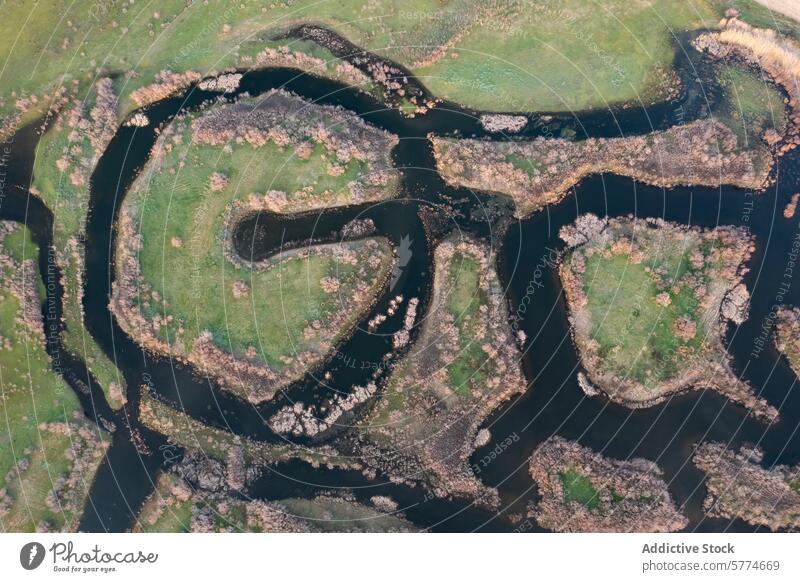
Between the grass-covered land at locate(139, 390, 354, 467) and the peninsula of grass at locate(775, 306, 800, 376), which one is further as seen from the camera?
the peninsula of grass at locate(775, 306, 800, 376)

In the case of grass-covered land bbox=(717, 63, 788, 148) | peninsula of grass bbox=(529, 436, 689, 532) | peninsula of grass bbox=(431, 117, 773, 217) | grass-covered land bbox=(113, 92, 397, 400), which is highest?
grass-covered land bbox=(717, 63, 788, 148)

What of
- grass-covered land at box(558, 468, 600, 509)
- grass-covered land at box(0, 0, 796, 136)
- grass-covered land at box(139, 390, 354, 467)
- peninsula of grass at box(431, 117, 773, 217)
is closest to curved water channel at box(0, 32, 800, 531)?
grass-covered land at box(139, 390, 354, 467)

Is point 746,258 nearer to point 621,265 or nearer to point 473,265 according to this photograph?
point 621,265

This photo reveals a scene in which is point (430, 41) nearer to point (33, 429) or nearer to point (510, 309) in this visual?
point (510, 309)

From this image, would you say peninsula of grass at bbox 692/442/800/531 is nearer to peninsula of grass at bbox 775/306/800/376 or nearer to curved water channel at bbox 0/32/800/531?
curved water channel at bbox 0/32/800/531

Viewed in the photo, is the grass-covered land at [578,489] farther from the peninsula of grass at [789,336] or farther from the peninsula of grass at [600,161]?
the peninsula of grass at [600,161]

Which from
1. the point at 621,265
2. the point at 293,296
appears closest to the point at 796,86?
the point at 621,265
